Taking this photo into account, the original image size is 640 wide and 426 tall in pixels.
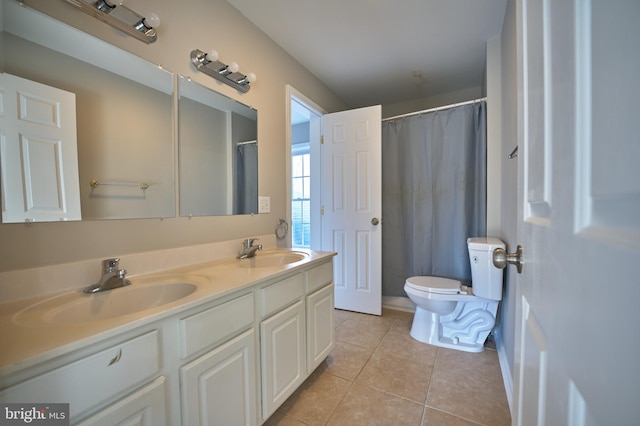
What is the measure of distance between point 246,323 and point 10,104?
3.67ft

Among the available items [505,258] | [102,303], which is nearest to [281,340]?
[102,303]

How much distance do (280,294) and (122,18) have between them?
142 centimetres

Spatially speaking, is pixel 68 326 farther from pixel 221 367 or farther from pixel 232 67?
pixel 232 67

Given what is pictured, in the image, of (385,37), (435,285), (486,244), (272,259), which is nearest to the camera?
(272,259)

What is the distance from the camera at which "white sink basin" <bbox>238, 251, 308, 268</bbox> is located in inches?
61.9

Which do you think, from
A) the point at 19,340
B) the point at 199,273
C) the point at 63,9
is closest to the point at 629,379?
the point at 19,340

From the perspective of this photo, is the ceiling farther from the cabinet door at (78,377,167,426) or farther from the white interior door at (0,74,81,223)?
the cabinet door at (78,377,167,426)

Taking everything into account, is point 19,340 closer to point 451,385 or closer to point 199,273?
point 199,273

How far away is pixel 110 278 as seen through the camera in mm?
963

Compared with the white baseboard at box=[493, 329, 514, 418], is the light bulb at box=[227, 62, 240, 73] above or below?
above

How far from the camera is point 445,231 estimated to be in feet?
7.98

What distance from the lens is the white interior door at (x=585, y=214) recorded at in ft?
0.75

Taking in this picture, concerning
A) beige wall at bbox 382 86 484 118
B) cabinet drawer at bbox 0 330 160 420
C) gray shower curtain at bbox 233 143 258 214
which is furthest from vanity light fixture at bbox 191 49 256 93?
beige wall at bbox 382 86 484 118

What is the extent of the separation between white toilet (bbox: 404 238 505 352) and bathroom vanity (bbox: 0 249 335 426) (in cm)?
108
